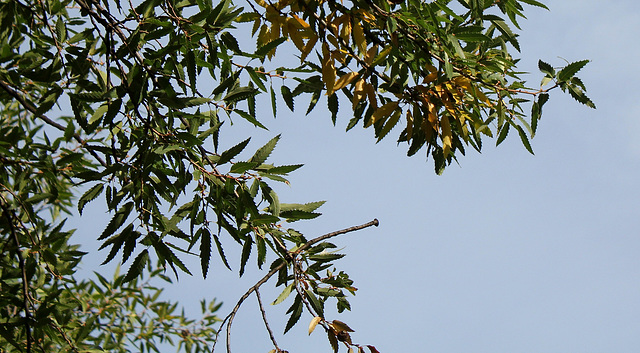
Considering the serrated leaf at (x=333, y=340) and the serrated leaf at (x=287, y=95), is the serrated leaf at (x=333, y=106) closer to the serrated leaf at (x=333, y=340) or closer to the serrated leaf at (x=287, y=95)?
the serrated leaf at (x=287, y=95)

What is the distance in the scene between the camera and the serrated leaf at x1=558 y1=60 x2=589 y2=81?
69.5 inches

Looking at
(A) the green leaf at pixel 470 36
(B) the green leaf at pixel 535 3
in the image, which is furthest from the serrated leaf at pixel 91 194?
(B) the green leaf at pixel 535 3

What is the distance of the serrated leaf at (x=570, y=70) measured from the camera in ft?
5.79

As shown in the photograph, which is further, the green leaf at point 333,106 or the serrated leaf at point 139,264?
the green leaf at point 333,106

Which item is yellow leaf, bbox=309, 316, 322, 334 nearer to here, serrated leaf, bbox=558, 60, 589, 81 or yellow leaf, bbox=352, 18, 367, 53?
yellow leaf, bbox=352, 18, 367, 53

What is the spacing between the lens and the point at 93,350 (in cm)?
274

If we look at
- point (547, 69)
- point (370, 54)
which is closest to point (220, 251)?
point (370, 54)

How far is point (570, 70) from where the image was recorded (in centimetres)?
178

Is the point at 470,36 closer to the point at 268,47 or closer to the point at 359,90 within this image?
the point at 359,90

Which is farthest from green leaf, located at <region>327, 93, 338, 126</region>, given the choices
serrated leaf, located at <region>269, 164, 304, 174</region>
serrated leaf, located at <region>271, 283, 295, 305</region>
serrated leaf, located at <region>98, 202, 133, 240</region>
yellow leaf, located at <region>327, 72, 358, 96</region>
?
serrated leaf, located at <region>98, 202, 133, 240</region>

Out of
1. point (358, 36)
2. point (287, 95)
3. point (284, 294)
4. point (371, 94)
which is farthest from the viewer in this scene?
point (287, 95)

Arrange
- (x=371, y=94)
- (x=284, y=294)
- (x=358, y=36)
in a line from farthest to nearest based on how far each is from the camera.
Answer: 1. (x=284, y=294)
2. (x=371, y=94)
3. (x=358, y=36)

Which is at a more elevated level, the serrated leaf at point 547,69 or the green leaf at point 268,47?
the serrated leaf at point 547,69

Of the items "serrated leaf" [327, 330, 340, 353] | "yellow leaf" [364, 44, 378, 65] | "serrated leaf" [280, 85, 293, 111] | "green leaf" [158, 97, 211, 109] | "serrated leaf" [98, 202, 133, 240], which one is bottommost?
"serrated leaf" [327, 330, 340, 353]
